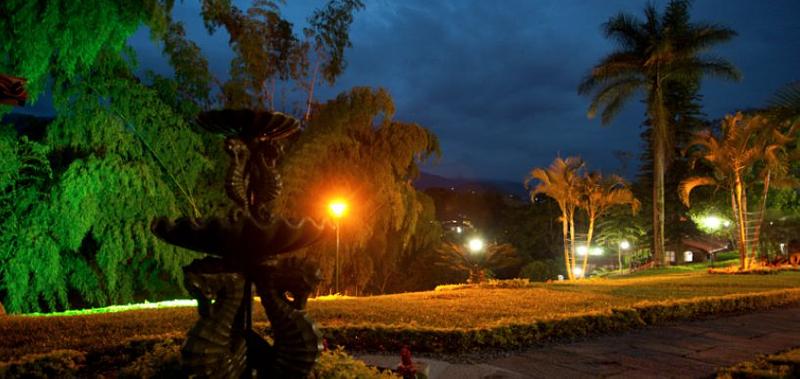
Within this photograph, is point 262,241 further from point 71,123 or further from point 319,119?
point 319,119

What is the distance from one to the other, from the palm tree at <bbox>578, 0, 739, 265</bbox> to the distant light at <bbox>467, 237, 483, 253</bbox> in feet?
35.4

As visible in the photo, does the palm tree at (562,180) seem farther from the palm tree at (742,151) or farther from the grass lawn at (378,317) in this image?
the grass lawn at (378,317)

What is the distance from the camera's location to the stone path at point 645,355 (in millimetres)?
4590

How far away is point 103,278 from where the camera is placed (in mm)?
12484

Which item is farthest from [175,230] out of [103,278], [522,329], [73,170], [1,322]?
[103,278]

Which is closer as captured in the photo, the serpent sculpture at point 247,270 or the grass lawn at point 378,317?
the serpent sculpture at point 247,270

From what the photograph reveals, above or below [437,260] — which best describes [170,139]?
above

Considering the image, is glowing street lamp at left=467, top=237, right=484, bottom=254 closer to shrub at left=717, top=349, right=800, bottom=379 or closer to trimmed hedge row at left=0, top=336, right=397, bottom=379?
shrub at left=717, top=349, right=800, bottom=379

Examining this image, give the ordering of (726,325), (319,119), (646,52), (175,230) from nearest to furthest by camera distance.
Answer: (175,230) → (726,325) → (319,119) → (646,52)

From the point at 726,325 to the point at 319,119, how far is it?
9.84 meters

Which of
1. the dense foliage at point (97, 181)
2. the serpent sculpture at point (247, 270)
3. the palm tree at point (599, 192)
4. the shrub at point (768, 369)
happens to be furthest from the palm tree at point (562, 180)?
the serpent sculpture at point (247, 270)

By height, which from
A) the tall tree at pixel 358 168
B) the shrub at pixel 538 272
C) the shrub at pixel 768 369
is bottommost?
the shrub at pixel 768 369

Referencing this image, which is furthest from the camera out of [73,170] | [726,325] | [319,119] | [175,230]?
[319,119]

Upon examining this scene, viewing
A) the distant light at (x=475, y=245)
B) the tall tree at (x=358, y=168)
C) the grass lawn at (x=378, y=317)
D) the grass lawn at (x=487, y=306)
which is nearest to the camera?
the grass lawn at (x=378, y=317)
